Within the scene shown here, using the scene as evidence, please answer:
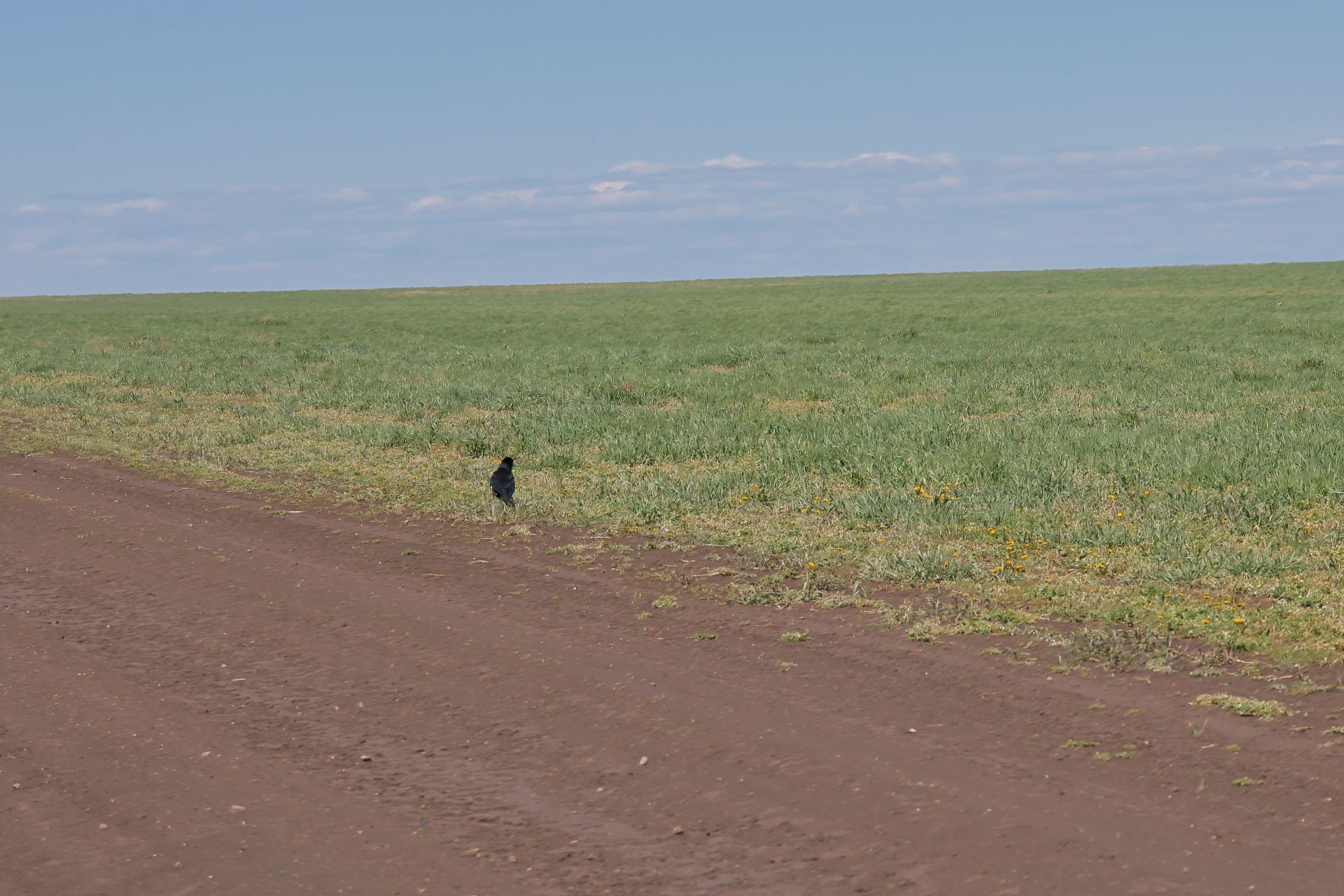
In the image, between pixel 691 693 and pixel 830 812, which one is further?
pixel 691 693

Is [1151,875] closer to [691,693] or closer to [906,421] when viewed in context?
[691,693]

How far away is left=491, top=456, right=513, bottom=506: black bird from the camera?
38.4 ft

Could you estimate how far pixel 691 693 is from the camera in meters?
6.64

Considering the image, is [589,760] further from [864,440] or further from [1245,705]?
[864,440]

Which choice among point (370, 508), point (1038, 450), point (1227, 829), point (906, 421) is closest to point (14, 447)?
point (370, 508)

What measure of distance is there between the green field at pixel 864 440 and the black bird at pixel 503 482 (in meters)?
0.17

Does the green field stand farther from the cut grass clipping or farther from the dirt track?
the dirt track

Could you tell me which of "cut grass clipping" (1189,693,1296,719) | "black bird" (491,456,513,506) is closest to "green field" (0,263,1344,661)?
"black bird" (491,456,513,506)

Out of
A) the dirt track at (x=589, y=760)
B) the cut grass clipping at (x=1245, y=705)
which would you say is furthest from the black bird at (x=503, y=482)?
the cut grass clipping at (x=1245, y=705)

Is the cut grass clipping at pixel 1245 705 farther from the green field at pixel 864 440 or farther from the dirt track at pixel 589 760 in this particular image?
the green field at pixel 864 440

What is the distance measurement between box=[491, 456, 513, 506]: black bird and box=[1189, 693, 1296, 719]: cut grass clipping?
269 inches

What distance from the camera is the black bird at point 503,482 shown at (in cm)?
1170

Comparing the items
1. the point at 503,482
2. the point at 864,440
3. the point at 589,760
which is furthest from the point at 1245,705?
the point at 864,440

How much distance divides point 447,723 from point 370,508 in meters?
6.21
